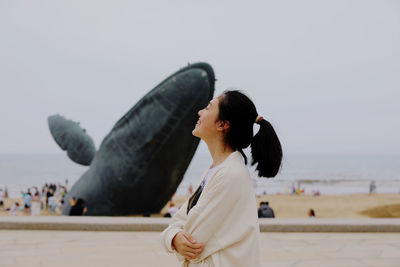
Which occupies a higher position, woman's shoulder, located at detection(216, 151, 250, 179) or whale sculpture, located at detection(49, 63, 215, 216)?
woman's shoulder, located at detection(216, 151, 250, 179)

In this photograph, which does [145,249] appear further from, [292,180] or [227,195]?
[292,180]

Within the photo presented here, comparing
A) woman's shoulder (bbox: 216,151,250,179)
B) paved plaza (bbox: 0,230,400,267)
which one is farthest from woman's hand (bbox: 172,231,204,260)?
paved plaza (bbox: 0,230,400,267)

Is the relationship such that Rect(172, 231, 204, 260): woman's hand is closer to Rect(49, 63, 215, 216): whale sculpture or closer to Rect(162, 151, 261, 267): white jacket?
Rect(162, 151, 261, 267): white jacket

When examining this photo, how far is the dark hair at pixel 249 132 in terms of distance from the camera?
168 centimetres

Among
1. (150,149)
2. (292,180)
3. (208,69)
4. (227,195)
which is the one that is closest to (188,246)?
(227,195)

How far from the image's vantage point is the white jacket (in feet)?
5.11

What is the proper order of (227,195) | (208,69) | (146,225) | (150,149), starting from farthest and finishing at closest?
1. (208,69)
2. (150,149)
3. (146,225)
4. (227,195)

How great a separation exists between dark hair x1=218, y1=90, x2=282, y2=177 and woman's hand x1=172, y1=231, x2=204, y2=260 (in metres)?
0.37

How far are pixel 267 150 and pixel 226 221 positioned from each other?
0.31 meters

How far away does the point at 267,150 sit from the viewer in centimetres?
169

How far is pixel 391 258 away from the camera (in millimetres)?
4484

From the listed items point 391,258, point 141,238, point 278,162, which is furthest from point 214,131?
point 141,238

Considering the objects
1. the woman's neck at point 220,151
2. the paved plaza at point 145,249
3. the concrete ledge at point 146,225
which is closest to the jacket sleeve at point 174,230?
the woman's neck at point 220,151

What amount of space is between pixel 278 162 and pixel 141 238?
4.02 meters
